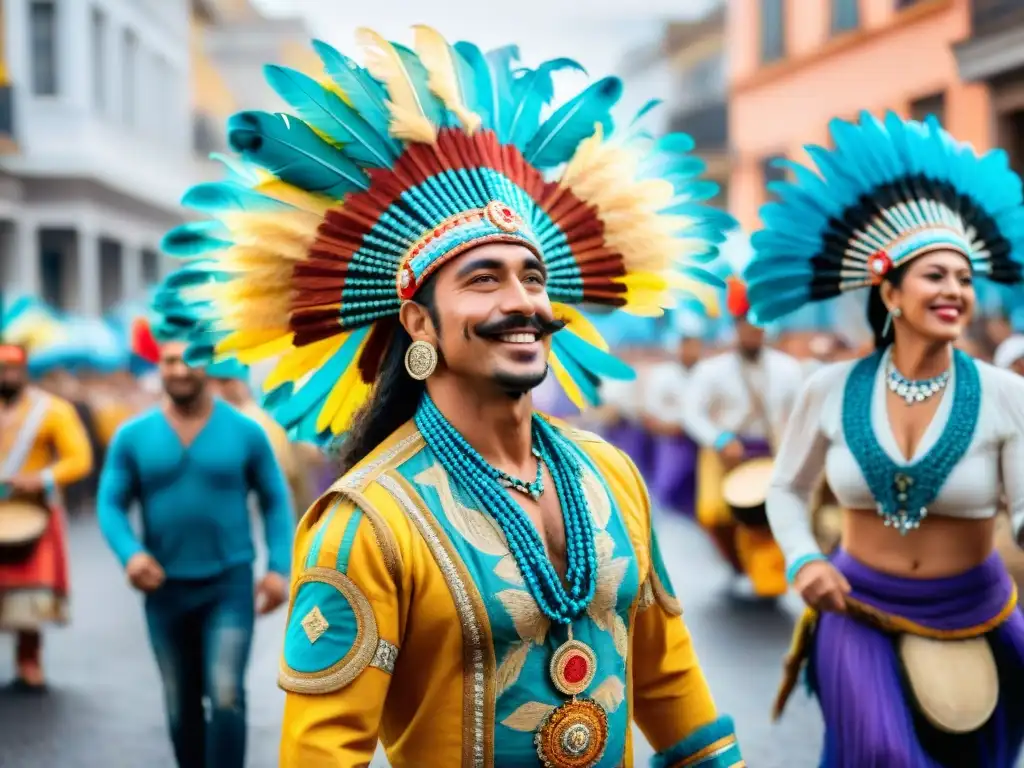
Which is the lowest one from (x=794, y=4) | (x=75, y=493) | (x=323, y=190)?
(x=323, y=190)

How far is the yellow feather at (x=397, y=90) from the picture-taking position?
3145 millimetres

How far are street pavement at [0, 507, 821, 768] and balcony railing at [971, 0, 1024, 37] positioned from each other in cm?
957

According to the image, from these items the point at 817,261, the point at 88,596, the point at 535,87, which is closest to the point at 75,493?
the point at 88,596

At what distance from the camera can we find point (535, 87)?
342 cm

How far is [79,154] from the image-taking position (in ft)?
113

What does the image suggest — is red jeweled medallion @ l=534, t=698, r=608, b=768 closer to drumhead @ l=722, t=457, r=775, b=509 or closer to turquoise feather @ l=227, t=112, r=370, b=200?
turquoise feather @ l=227, t=112, r=370, b=200

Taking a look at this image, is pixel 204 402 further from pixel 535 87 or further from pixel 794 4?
pixel 794 4

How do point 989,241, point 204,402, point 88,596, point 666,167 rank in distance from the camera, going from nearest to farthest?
point 666,167
point 989,241
point 204,402
point 88,596

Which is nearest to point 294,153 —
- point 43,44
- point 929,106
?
point 929,106

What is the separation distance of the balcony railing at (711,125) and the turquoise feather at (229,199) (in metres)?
34.5

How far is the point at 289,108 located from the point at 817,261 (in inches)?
91.2

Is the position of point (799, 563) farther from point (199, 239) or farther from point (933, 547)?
point (199, 239)

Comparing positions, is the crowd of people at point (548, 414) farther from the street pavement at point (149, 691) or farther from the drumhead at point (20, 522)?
the drumhead at point (20, 522)

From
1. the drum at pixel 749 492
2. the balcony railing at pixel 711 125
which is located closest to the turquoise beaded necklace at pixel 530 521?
the drum at pixel 749 492
